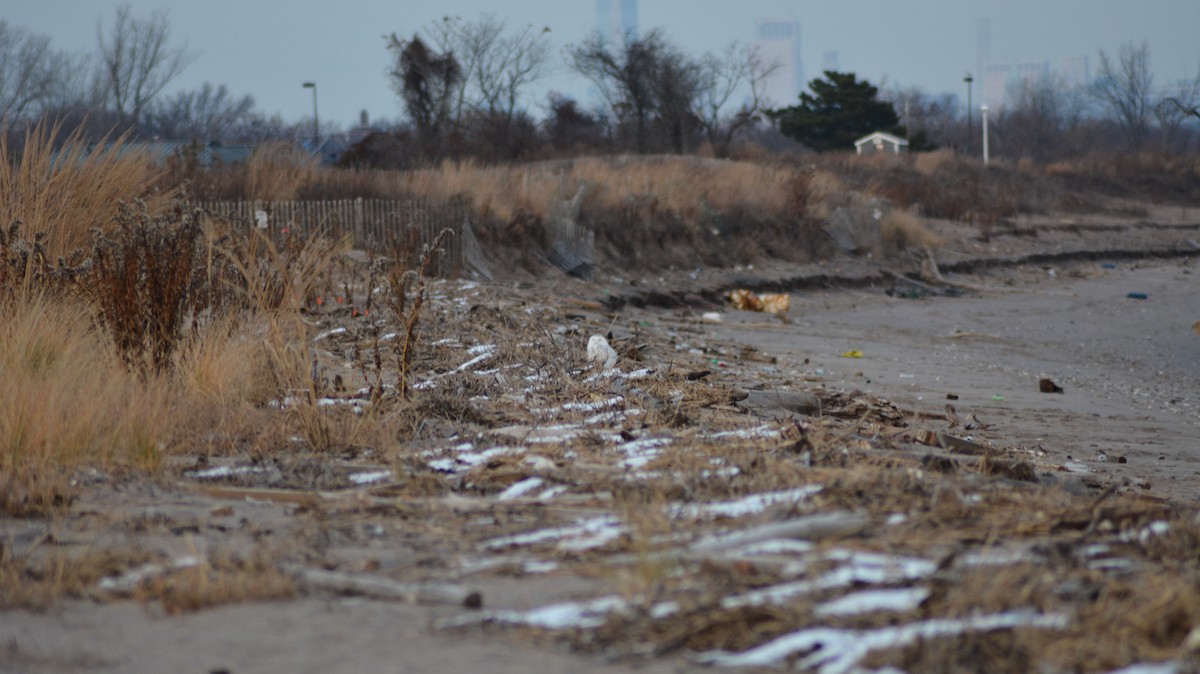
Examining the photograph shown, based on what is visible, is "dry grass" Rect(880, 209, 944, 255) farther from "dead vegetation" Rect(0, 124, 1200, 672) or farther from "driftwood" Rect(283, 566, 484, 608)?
"driftwood" Rect(283, 566, 484, 608)

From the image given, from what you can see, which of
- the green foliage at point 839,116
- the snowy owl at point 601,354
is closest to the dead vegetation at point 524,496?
the snowy owl at point 601,354

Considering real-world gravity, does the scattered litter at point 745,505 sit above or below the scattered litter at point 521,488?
above

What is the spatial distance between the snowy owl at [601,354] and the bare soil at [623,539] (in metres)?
0.09

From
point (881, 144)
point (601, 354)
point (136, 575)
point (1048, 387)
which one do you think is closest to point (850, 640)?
point (136, 575)

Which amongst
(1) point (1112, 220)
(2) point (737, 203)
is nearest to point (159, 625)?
(2) point (737, 203)

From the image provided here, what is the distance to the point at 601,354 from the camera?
6730 mm

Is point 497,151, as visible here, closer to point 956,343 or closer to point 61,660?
point 956,343

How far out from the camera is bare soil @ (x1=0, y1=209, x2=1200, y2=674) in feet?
7.20

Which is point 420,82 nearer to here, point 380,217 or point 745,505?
point 380,217

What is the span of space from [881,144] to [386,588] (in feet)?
162

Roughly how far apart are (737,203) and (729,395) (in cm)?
1534

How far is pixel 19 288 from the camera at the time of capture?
5664 millimetres

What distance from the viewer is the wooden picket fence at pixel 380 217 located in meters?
13.1

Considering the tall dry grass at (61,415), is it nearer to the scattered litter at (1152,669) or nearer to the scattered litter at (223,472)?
the scattered litter at (223,472)
